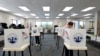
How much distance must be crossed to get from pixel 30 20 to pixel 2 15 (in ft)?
34.2

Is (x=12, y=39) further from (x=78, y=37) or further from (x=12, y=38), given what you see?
(x=78, y=37)

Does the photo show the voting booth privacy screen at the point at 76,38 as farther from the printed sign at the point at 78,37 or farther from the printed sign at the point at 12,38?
the printed sign at the point at 12,38

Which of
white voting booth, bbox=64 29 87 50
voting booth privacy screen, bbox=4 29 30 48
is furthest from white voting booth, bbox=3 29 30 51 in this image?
white voting booth, bbox=64 29 87 50

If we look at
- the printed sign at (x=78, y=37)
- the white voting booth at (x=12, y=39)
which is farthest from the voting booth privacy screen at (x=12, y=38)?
the printed sign at (x=78, y=37)

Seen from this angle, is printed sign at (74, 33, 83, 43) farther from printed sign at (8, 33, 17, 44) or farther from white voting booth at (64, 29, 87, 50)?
printed sign at (8, 33, 17, 44)

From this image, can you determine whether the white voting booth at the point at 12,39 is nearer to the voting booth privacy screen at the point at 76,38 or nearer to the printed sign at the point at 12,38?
the printed sign at the point at 12,38

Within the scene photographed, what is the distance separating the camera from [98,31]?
11500 mm

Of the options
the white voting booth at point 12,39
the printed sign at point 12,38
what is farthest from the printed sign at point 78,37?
the printed sign at point 12,38

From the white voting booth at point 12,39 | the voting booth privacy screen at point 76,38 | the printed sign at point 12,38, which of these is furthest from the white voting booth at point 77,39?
the printed sign at point 12,38

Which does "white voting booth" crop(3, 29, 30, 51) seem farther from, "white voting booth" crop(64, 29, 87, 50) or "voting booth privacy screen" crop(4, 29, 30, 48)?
"white voting booth" crop(64, 29, 87, 50)

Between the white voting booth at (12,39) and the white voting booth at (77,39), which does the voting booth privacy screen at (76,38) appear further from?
the white voting booth at (12,39)

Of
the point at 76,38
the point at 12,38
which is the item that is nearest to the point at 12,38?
the point at 12,38

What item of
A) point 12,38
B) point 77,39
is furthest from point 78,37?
point 12,38

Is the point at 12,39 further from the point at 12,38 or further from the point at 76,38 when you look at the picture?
the point at 76,38
